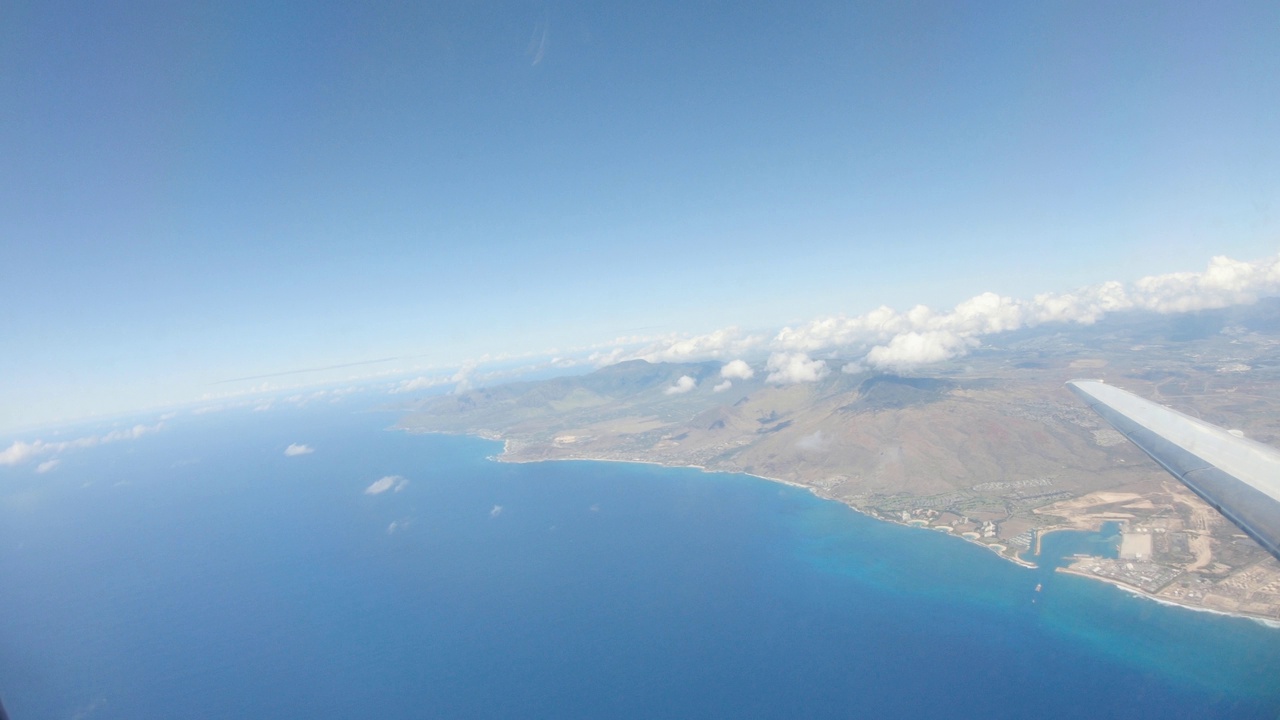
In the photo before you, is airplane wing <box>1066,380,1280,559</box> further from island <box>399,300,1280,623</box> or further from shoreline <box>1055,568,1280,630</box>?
island <box>399,300,1280,623</box>

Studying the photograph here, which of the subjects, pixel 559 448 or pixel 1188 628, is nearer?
pixel 1188 628

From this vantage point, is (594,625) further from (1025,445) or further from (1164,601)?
(1025,445)

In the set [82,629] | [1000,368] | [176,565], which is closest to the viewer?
[82,629]

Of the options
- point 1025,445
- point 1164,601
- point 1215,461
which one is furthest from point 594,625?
point 1025,445

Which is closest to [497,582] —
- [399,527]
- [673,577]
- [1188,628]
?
[673,577]

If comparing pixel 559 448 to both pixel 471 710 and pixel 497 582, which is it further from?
pixel 471 710

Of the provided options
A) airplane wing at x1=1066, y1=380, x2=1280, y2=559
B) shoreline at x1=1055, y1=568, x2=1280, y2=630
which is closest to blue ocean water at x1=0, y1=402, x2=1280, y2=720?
shoreline at x1=1055, y1=568, x2=1280, y2=630

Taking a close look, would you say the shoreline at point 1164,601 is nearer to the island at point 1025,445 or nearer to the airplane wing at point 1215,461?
the island at point 1025,445
